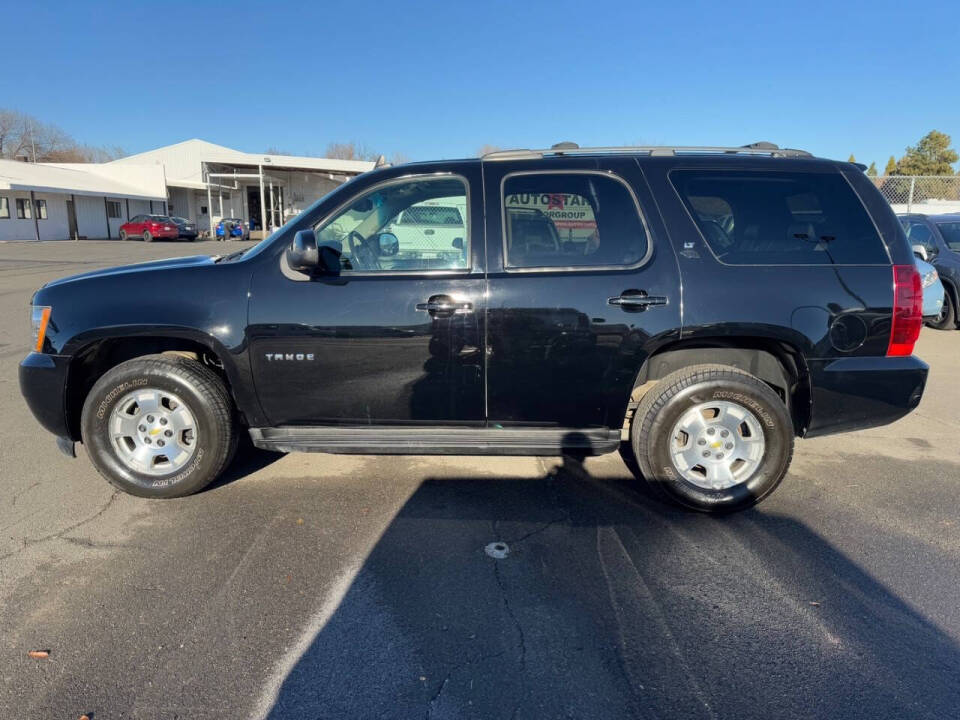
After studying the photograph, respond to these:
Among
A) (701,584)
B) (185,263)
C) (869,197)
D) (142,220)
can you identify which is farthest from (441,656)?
(142,220)

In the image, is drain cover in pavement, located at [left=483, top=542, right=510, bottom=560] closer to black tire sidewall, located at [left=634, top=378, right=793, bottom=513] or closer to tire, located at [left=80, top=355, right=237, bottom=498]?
black tire sidewall, located at [left=634, top=378, right=793, bottom=513]

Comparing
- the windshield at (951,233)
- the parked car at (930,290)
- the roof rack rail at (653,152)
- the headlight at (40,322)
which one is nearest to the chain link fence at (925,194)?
the windshield at (951,233)

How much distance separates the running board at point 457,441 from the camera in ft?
11.7

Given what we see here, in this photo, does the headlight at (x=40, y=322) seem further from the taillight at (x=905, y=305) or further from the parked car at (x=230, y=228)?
the parked car at (x=230, y=228)

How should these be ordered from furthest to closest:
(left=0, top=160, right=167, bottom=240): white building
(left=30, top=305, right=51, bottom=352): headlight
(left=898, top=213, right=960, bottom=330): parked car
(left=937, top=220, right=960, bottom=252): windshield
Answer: (left=0, top=160, right=167, bottom=240): white building
(left=937, top=220, right=960, bottom=252): windshield
(left=898, top=213, right=960, bottom=330): parked car
(left=30, top=305, right=51, bottom=352): headlight

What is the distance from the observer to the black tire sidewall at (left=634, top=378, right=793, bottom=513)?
3.50 m

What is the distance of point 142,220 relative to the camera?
34000 millimetres

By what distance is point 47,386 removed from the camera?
3633mm

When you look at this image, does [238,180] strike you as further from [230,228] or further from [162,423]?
[162,423]

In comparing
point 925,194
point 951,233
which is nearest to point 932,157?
point 925,194

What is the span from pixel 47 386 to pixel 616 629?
11.2 feet

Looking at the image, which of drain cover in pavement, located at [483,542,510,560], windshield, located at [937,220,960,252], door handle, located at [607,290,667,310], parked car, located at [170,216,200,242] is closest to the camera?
drain cover in pavement, located at [483,542,510,560]

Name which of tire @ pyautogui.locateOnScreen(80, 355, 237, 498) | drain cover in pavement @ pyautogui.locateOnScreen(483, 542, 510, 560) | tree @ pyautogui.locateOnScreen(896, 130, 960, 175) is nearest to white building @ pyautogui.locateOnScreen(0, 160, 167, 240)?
tire @ pyautogui.locateOnScreen(80, 355, 237, 498)

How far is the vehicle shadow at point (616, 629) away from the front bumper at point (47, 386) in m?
2.11
